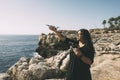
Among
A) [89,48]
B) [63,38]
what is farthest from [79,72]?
[63,38]

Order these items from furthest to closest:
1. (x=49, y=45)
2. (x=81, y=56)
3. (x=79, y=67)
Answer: (x=49, y=45)
(x=79, y=67)
(x=81, y=56)

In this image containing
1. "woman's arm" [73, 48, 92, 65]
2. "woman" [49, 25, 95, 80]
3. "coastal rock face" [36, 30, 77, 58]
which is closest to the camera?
"woman's arm" [73, 48, 92, 65]

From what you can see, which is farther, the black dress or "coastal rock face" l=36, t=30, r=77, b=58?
"coastal rock face" l=36, t=30, r=77, b=58

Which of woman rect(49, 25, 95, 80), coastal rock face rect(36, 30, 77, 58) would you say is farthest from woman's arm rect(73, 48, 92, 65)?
coastal rock face rect(36, 30, 77, 58)

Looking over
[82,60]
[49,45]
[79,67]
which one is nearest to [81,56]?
[82,60]

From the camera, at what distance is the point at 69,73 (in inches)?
202

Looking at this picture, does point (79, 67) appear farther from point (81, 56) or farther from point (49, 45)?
point (49, 45)

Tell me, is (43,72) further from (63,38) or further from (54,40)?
(54,40)

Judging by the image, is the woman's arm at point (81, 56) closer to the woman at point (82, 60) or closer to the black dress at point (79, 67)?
the woman at point (82, 60)

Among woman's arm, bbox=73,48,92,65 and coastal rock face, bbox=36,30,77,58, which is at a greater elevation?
woman's arm, bbox=73,48,92,65

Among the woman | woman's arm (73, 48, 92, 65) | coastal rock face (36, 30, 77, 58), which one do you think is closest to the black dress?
the woman

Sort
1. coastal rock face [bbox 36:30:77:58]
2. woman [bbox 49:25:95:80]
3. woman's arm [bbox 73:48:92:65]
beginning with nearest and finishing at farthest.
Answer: woman's arm [bbox 73:48:92:65] → woman [bbox 49:25:95:80] → coastal rock face [bbox 36:30:77:58]

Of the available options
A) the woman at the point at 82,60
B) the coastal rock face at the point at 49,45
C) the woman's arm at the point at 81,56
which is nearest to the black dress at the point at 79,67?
the woman at the point at 82,60

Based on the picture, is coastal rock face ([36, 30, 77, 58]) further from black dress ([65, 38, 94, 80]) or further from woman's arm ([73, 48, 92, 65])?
woman's arm ([73, 48, 92, 65])
